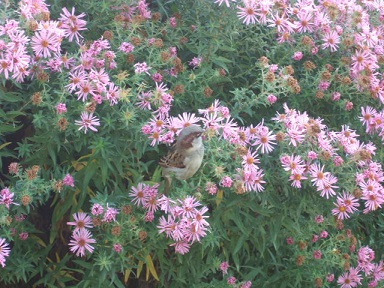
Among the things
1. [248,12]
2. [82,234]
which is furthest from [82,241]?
[248,12]

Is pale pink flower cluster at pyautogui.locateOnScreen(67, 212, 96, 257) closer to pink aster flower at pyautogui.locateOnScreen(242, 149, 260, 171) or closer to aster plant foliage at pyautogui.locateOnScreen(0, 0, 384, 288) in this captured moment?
aster plant foliage at pyautogui.locateOnScreen(0, 0, 384, 288)

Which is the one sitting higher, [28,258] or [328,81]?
[328,81]

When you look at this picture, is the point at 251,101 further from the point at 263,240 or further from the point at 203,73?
the point at 263,240

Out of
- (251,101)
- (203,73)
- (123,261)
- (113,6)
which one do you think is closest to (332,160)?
(251,101)

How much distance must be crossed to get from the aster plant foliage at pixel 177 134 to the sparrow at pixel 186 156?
0.24ft

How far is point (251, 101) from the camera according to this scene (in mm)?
3070

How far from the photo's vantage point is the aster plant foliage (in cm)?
277

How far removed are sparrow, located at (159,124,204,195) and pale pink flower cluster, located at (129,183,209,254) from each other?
3.5 inches

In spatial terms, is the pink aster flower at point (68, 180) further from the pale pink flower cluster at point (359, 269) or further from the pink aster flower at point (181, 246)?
the pale pink flower cluster at point (359, 269)

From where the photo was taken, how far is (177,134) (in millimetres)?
2803

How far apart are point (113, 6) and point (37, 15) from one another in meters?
0.42

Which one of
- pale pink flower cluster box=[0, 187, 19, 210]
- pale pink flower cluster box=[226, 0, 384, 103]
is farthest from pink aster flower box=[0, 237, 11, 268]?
pale pink flower cluster box=[226, 0, 384, 103]

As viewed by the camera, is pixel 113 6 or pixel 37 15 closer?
pixel 37 15

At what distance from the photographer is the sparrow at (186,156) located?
8.72ft
